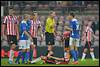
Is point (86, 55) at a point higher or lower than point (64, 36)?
lower

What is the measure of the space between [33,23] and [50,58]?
156 centimetres

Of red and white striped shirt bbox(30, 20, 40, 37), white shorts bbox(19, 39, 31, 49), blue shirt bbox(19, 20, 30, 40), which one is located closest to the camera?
blue shirt bbox(19, 20, 30, 40)

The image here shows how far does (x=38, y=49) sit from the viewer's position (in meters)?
23.0

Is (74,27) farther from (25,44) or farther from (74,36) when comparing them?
(25,44)

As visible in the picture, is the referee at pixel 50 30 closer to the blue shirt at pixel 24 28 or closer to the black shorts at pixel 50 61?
the black shorts at pixel 50 61

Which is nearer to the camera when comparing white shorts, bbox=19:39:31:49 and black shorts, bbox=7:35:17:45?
white shorts, bbox=19:39:31:49

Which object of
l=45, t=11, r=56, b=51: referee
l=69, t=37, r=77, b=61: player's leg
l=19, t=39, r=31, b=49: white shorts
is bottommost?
l=69, t=37, r=77, b=61: player's leg

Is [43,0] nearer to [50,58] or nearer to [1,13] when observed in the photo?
[1,13]

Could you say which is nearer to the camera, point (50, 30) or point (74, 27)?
point (74, 27)

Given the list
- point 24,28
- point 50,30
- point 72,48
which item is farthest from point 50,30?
point 24,28

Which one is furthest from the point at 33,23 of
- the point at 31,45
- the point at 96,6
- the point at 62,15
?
the point at 96,6

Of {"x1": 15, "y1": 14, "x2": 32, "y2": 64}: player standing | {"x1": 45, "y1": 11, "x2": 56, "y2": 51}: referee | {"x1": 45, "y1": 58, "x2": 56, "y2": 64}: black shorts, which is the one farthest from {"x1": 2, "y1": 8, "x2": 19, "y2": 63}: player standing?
{"x1": 45, "y1": 58, "x2": 56, "y2": 64}: black shorts

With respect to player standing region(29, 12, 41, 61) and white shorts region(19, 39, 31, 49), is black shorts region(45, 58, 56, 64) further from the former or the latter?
white shorts region(19, 39, 31, 49)

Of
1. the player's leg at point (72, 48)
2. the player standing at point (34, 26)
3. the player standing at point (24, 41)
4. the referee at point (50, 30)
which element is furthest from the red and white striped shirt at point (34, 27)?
the player's leg at point (72, 48)
